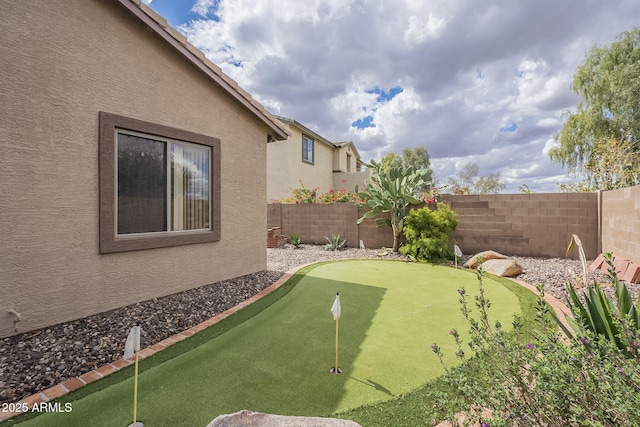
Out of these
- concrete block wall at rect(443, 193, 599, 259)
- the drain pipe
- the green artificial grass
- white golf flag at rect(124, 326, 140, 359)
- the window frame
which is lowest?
the green artificial grass

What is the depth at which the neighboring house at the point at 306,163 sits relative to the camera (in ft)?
64.5

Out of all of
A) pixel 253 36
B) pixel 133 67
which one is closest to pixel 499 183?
pixel 253 36

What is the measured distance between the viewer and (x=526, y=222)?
31.8 feet

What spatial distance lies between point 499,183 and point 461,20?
3159 centimetres

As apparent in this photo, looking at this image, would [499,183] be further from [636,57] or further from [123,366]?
[123,366]

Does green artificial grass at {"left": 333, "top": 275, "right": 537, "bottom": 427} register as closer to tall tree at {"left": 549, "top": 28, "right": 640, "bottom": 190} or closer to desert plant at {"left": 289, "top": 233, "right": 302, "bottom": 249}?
desert plant at {"left": 289, "top": 233, "right": 302, "bottom": 249}

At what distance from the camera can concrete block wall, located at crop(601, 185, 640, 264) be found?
6.51 meters

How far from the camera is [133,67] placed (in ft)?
17.1

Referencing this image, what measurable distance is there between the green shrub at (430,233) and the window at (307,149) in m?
13.5

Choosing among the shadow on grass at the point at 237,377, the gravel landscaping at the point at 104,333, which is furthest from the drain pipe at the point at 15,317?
the shadow on grass at the point at 237,377

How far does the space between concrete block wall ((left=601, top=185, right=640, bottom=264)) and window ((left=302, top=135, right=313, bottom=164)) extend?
1687 centimetres

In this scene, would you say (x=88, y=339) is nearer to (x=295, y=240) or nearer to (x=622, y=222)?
(x=295, y=240)

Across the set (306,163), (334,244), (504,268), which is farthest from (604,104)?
(334,244)

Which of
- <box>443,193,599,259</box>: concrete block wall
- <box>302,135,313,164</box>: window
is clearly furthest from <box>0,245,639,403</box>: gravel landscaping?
<box>302,135,313,164</box>: window
